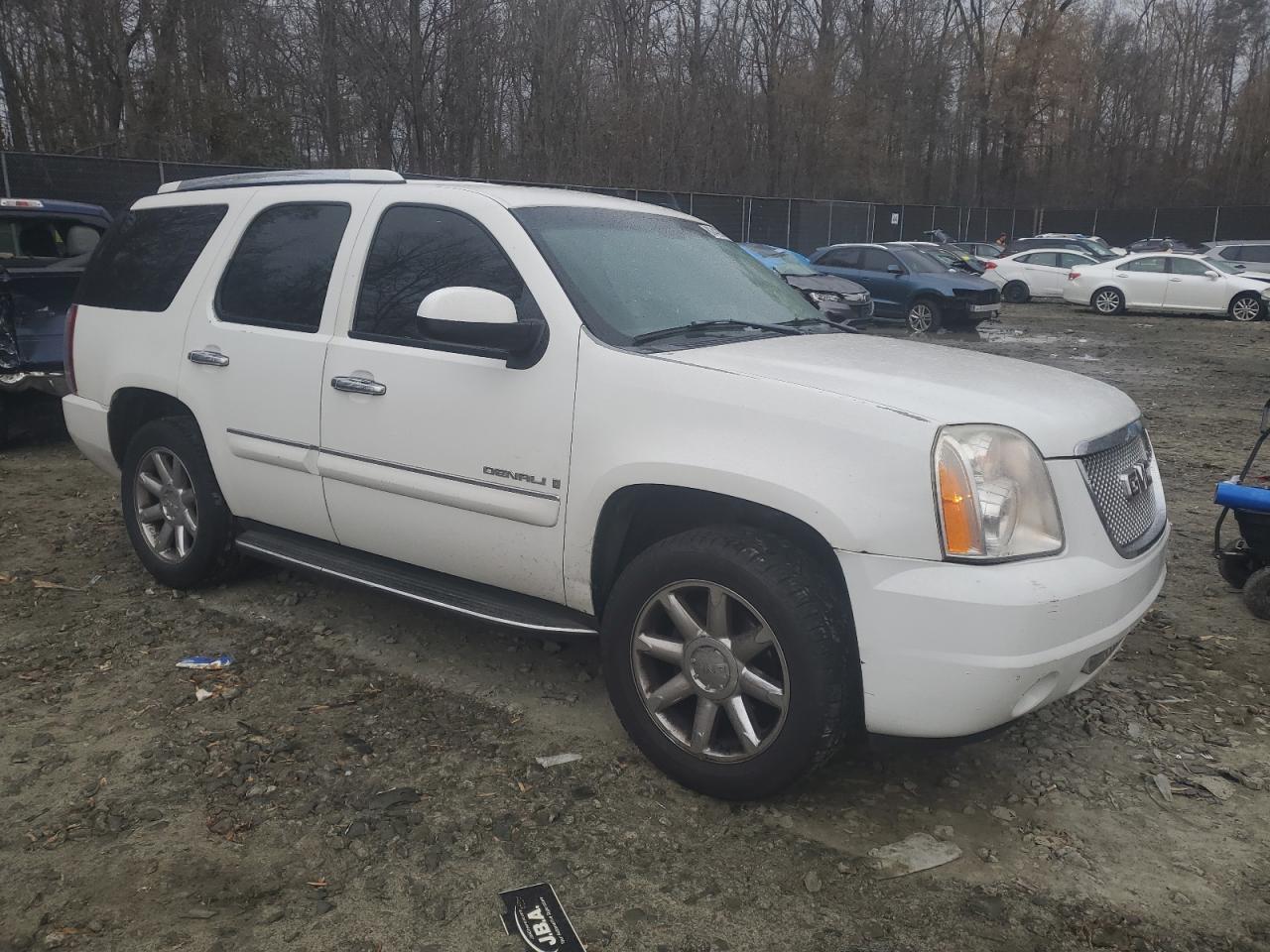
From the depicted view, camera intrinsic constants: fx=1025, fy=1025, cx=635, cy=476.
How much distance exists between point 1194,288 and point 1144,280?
39.0 inches

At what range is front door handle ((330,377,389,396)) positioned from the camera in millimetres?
3732

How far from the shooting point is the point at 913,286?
1838cm

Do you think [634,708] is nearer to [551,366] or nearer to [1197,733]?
[551,366]

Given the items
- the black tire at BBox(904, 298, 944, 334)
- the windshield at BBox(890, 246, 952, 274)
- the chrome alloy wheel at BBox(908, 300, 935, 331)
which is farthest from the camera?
the windshield at BBox(890, 246, 952, 274)

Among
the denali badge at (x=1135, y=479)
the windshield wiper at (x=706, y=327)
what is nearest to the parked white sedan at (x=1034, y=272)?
the windshield wiper at (x=706, y=327)

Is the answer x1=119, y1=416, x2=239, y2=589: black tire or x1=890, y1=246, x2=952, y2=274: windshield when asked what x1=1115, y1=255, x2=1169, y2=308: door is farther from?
x1=119, y1=416, x2=239, y2=589: black tire

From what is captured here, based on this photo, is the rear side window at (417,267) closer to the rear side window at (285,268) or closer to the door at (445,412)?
the door at (445,412)

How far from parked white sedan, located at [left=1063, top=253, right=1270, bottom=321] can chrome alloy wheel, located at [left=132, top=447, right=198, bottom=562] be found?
22.4 m

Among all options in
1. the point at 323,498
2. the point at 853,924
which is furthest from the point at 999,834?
the point at 323,498

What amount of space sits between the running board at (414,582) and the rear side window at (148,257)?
1224mm

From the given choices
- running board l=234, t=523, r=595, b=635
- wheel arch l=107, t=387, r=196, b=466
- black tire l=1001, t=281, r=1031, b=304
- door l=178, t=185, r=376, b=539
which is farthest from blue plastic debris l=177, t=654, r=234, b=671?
black tire l=1001, t=281, r=1031, b=304

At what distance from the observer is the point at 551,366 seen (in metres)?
3.33

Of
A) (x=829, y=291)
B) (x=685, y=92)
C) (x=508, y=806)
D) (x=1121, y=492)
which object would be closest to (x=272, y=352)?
(x=508, y=806)

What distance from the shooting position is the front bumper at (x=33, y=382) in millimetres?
7586
